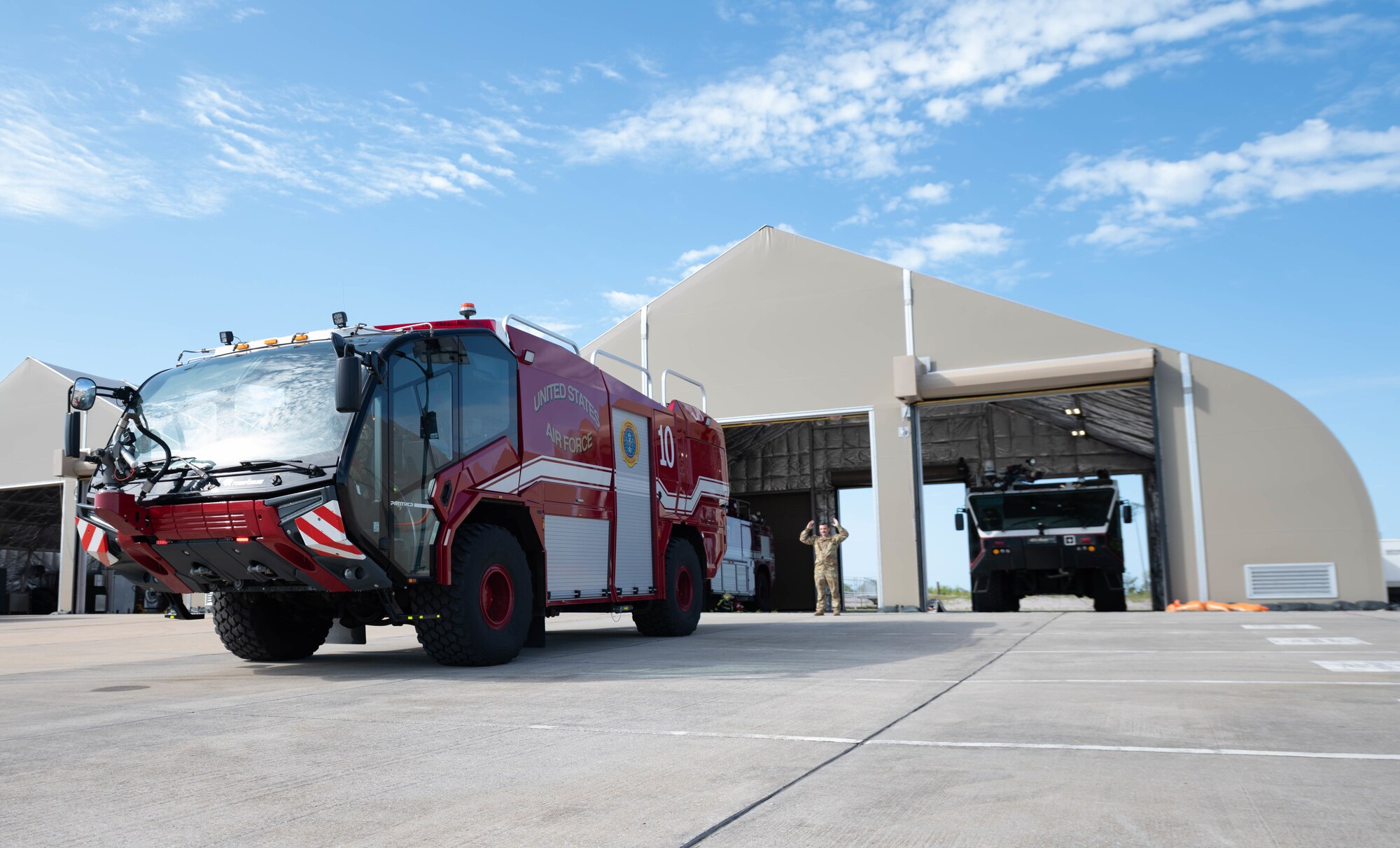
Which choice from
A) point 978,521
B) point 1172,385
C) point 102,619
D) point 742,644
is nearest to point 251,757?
point 742,644

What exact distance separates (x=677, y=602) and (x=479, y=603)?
4.08 m

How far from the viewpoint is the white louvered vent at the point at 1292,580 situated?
15953mm

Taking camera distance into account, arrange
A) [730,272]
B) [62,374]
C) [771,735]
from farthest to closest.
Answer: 1. [62,374]
2. [730,272]
3. [771,735]

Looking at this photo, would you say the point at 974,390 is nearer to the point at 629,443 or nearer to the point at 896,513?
the point at 896,513

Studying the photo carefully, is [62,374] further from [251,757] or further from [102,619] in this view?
[251,757]

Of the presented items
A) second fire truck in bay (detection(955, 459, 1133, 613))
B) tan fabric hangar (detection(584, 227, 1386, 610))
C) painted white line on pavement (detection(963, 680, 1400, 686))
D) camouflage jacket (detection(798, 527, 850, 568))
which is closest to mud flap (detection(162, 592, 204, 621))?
painted white line on pavement (detection(963, 680, 1400, 686))

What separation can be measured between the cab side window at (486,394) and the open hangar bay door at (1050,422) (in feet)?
35.7

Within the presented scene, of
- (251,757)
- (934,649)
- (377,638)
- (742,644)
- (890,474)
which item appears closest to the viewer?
(251,757)

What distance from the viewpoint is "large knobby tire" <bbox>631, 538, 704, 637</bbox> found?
11.4 metres

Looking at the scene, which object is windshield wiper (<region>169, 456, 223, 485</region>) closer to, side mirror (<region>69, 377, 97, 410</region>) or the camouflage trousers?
side mirror (<region>69, 377, 97, 410</region>)

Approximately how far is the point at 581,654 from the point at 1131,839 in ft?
22.5

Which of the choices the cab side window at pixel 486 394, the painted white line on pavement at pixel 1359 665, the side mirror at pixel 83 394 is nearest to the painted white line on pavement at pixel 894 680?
the painted white line on pavement at pixel 1359 665

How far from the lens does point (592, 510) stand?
9.71 metres

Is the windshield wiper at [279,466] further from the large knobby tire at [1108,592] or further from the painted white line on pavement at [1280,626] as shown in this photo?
the large knobby tire at [1108,592]
